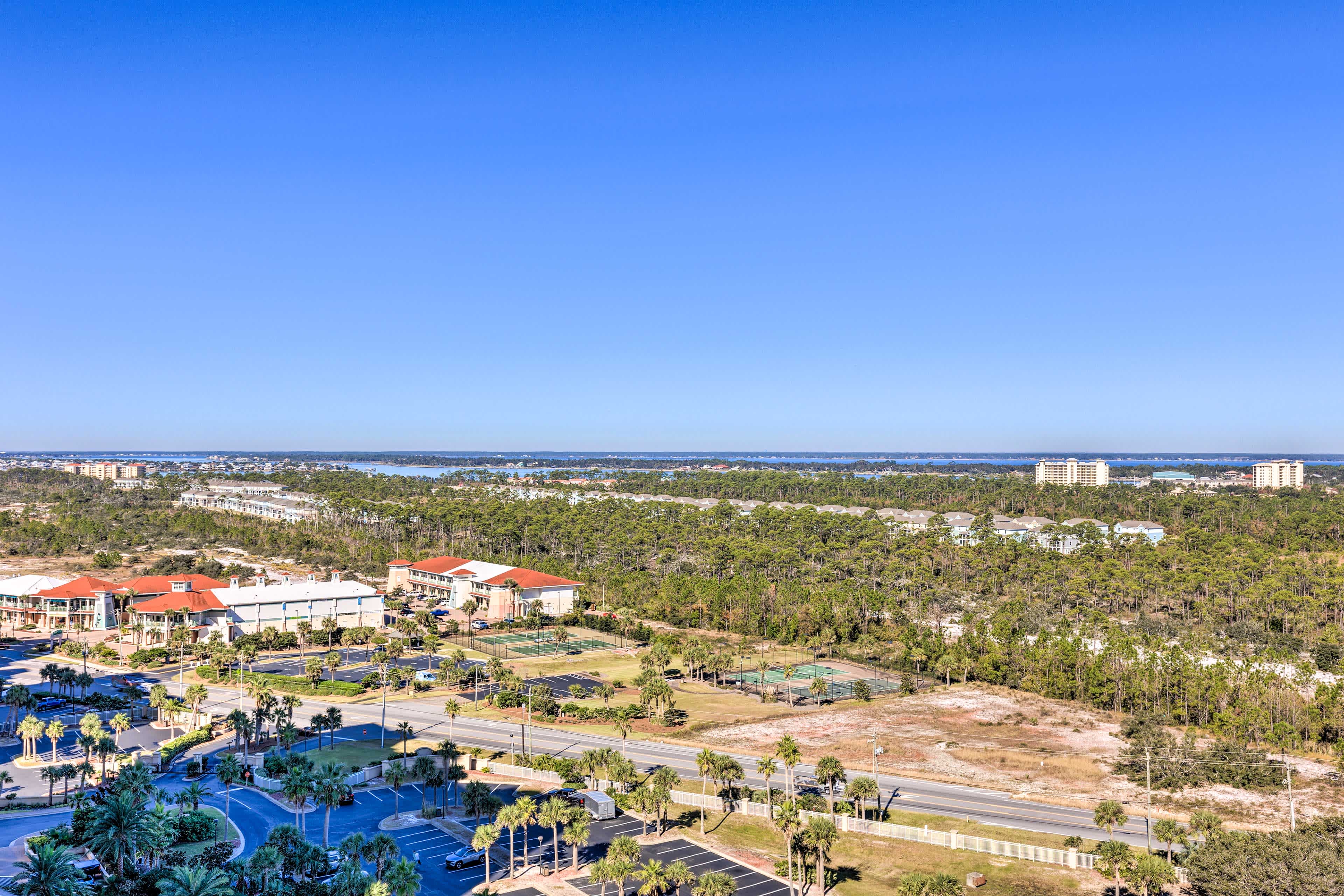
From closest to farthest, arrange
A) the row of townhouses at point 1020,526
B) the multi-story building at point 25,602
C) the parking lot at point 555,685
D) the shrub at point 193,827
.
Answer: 1. the shrub at point 193,827
2. the parking lot at point 555,685
3. the multi-story building at point 25,602
4. the row of townhouses at point 1020,526

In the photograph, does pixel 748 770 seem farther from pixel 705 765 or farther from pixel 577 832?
pixel 577 832

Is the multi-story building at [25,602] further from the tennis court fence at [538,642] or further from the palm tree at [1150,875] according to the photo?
the palm tree at [1150,875]

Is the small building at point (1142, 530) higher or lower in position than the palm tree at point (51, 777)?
higher

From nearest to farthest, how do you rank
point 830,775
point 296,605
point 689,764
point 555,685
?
point 830,775 → point 689,764 → point 555,685 → point 296,605

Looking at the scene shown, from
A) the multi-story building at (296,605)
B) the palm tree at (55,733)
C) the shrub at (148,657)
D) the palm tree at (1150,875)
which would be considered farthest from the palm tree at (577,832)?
the multi-story building at (296,605)

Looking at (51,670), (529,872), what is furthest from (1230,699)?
(51,670)

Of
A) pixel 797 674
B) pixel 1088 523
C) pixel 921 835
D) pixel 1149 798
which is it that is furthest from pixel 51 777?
pixel 1088 523

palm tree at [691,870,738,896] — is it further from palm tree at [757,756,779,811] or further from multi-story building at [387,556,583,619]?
multi-story building at [387,556,583,619]
